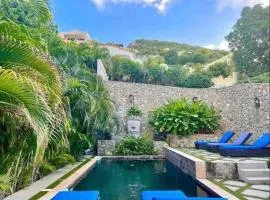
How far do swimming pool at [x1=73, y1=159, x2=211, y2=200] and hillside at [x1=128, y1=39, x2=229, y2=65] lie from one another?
4229 centimetres

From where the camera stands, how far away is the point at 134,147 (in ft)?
53.2

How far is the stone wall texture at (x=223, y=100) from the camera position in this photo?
54.7ft

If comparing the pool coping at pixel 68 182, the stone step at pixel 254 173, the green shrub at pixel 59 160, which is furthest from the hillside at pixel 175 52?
the stone step at pixel 254 173

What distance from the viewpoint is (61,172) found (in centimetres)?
977

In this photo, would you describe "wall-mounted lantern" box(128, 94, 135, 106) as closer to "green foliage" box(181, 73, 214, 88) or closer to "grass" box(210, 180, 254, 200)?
"green foliage" box(181, 73, 214, 88)

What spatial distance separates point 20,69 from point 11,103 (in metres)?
0.67

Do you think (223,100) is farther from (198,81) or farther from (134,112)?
(198,81)

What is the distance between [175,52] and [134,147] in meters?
42.0

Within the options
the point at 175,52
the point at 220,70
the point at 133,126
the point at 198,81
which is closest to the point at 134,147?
the point at 133,126

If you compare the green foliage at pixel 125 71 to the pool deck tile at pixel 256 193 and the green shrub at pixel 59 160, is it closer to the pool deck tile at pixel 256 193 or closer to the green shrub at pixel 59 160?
the green shrub at pixel 59 160

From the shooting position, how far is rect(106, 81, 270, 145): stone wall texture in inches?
657

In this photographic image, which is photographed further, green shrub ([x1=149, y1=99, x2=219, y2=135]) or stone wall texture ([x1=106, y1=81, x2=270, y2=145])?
green shrub ([x1=149, y1=99, x2=219, y2=135])

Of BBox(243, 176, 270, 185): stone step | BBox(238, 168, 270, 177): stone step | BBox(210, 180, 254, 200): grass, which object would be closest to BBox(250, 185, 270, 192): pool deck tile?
BBox(210, 180, 254, 200): grass

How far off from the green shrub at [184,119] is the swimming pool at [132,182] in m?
4.85
